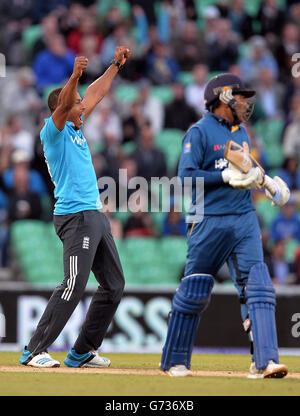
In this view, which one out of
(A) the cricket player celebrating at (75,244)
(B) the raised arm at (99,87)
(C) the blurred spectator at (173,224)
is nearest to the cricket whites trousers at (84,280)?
(A) the cricket player celebrating at (75,244)

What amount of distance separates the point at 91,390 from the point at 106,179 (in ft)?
24.4

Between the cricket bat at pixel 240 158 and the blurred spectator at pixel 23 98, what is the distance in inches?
312

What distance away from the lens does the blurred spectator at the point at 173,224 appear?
12.6m

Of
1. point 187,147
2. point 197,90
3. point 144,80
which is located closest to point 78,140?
point 187,147

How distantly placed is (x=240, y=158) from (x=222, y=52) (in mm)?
10128

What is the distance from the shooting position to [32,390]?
18.6ft

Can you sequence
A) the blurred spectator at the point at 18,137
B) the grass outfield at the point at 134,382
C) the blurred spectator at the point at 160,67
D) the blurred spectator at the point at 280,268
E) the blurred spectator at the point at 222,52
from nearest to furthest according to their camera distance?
the grass outfield at the point at 134,382
the blurred spectator at the point at 280,268
the blurred spectator at the point at 18,137
the blurred spectator at the point at 160,67
the blurred spectator at the point at 222,52

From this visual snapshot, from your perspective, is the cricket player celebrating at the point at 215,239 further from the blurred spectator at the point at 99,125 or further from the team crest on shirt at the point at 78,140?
the blurred spectator at the point at 99,125

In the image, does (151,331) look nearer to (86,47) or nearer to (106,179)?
(106,179)

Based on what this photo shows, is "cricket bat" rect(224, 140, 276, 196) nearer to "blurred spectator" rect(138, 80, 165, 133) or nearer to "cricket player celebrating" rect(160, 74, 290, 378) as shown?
"cricket player celebrating" rect(160, 74, 290, 378)

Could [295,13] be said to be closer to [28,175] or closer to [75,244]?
[28,175]

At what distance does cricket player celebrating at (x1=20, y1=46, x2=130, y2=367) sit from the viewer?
7.03m

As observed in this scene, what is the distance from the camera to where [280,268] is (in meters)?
12.0

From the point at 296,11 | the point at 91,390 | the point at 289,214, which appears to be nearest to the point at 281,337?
the point at 289,214
